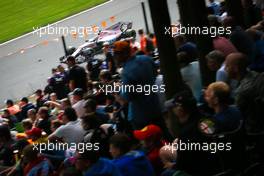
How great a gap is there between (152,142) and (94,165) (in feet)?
2.69

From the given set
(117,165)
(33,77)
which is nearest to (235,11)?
(117,165)

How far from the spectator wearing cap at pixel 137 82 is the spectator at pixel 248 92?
1.13 metres

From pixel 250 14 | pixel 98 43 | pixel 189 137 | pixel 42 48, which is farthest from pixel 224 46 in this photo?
pixel 42 48

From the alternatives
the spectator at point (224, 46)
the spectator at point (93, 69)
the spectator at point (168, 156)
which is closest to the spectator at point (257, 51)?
the spectator at point (224, 46)

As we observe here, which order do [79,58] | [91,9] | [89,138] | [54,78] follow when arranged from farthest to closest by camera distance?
[91,9], [79,58], [54,78], [89,138]

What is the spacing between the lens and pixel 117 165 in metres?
5.91

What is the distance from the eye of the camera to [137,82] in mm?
7328

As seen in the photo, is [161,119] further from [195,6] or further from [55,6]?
[55,6]

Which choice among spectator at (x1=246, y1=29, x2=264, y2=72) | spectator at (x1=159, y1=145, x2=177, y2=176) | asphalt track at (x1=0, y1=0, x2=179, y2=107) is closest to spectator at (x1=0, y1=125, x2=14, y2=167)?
spectator at (x1=159, y1=145, x2=177, y2=176)

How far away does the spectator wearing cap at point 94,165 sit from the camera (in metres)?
5.87

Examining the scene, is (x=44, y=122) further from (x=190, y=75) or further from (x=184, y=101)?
(x=184, y=101)

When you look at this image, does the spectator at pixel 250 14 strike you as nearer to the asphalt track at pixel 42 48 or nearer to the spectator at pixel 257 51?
the spectator at pixel 257 51

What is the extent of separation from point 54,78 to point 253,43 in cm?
881

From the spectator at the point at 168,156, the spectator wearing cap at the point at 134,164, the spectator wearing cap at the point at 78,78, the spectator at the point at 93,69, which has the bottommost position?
the spectator at the point at 93,69
